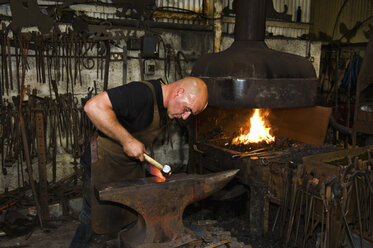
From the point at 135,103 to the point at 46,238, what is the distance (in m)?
2.32

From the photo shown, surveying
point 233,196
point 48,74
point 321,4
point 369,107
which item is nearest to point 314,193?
point 233,196

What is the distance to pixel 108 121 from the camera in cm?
229

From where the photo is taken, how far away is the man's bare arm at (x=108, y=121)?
2.29 m

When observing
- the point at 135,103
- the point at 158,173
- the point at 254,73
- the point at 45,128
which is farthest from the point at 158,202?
the point at 45,128

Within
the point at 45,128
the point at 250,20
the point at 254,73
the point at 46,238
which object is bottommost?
the point at 46,238

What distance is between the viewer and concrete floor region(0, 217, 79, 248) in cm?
372

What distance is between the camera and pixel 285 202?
3.37 metres

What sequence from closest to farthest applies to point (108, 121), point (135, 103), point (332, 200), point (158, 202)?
point (158, 202) < point (108, 121) < point (135, 103) < point (332, 200)

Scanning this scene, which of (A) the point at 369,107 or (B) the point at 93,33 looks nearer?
(B) the point at 93,33

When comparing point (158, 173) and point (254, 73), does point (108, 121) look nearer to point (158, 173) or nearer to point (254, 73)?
point (158, 173)

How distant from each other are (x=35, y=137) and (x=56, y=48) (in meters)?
1.10

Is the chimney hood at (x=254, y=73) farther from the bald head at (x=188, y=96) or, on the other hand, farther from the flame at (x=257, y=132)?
the flame at (x=257, y=132)

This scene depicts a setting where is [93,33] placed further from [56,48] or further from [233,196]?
[233,196]

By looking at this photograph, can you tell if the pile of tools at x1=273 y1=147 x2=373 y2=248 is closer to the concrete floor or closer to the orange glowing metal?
the orange glowing metal
